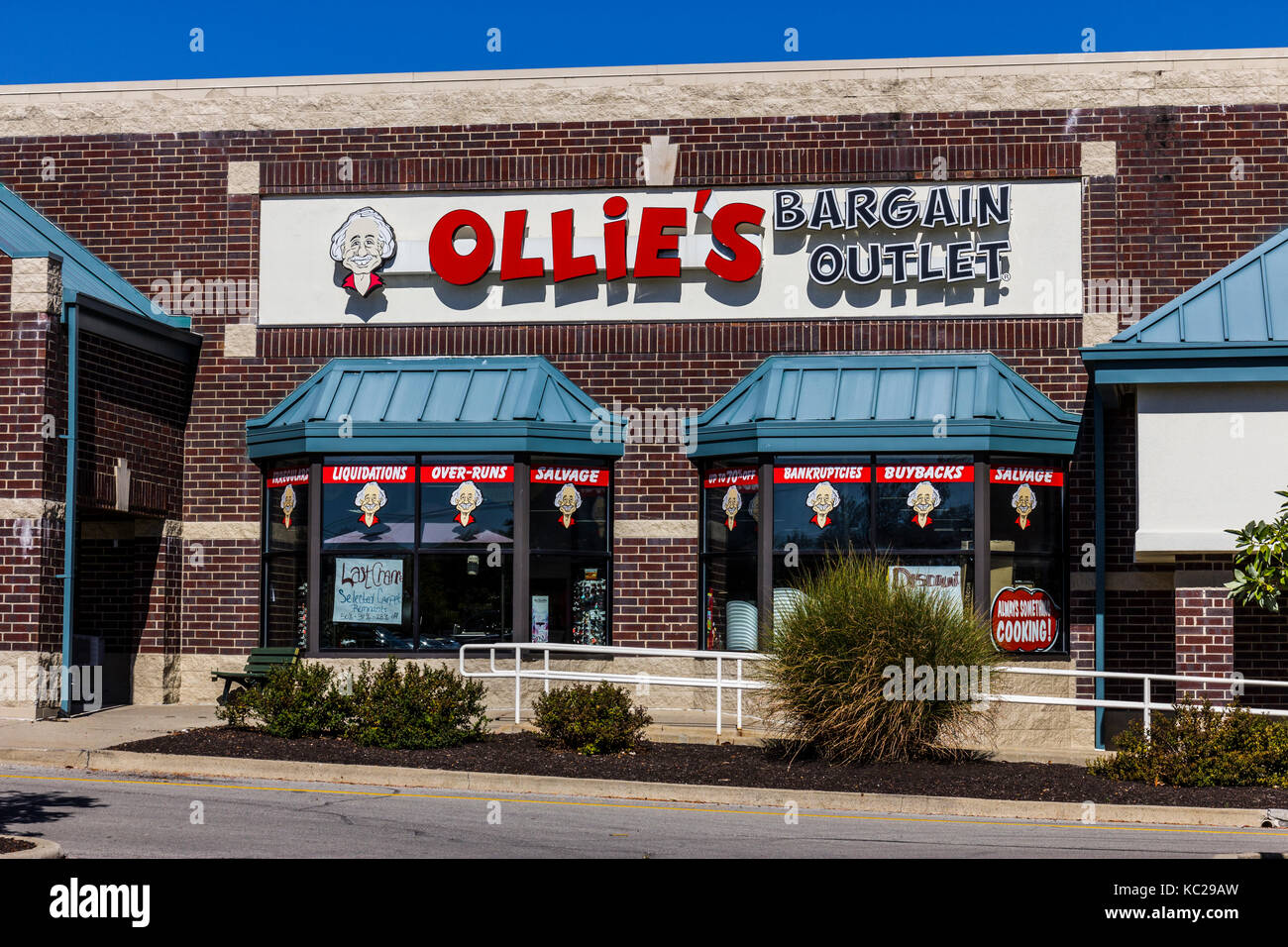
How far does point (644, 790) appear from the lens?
13.8 m

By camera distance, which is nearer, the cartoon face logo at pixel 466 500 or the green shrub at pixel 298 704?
the green shrub at pixel 298 704

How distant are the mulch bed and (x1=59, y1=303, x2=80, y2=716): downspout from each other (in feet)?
9.30

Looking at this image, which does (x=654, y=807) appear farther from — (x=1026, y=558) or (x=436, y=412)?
(x=436, y=412)

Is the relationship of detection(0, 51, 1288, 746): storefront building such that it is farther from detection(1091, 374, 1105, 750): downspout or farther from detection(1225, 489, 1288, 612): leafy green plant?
detection(1225, 489, 1288, 612): leafy green plant

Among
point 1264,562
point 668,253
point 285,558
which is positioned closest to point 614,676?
point 285,558

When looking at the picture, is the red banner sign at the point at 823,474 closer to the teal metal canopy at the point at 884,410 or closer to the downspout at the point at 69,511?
the teal metal canopy at the point at 884,410

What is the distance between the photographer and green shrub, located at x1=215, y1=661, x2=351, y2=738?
16.1m

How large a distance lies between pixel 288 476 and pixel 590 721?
7.47m

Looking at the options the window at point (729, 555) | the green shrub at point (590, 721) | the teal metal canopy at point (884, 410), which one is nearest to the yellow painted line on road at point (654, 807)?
the green shrub at point (590, 721)

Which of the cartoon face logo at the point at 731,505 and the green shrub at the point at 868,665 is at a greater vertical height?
the cartoon face logo at the point at 731,505

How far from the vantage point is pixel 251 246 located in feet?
71.7

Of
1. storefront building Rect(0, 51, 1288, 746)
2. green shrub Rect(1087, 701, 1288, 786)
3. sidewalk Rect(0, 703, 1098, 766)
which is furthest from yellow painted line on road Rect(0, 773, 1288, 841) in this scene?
storefront building Rect(0, 51, 1288, 746)

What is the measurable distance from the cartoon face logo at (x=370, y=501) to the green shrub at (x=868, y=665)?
7260 millimetres

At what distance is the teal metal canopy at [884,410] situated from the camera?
1961 cm
